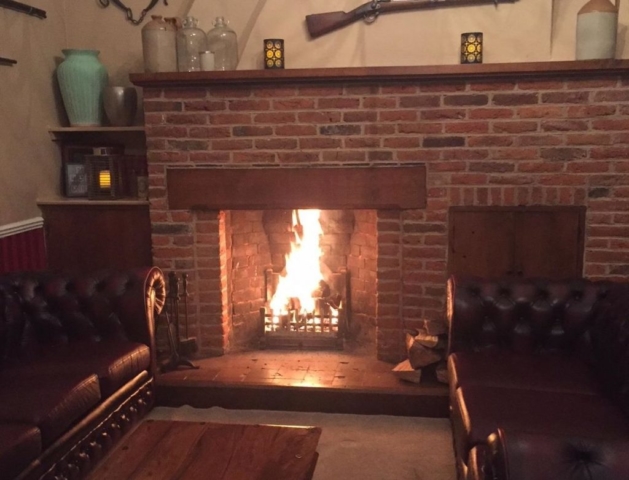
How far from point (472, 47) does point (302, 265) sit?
1559 mm

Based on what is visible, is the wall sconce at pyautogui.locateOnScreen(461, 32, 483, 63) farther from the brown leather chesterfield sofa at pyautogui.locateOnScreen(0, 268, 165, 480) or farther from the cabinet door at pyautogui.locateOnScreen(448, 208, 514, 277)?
the brown leather chesterfield sofa at pyautogui.locateOnScreen(0, 268, 165, 480)

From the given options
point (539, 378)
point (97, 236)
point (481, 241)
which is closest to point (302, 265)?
point (481, 241)

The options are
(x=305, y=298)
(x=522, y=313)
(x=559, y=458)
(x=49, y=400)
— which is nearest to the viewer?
(x=559, y=458)

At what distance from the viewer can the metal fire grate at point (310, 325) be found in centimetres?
363

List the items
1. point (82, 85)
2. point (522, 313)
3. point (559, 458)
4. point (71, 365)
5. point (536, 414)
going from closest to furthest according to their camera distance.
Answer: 1. point (559, 458)
2. point (536, 414)
3. point (71, 365)
4. point (522, 313)
5. point (82, 85)

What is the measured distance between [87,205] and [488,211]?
226cm

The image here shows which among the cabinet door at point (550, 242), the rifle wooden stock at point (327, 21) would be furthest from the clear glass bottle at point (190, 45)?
the cabinet door at point (550, 242)

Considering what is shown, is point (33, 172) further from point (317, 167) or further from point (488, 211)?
point (488, 211)

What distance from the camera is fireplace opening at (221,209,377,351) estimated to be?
3.66 metres

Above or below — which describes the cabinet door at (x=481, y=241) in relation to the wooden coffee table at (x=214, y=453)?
above

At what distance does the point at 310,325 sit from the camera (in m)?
3.67

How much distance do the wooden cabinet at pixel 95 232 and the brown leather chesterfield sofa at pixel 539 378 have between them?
6.07 feet

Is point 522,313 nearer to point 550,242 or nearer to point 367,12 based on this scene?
point 550,242

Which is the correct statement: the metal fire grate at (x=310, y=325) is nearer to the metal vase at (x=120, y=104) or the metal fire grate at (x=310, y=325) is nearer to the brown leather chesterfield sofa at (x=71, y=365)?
the brown leather chesterfield sofa at (x=71, y=365)
